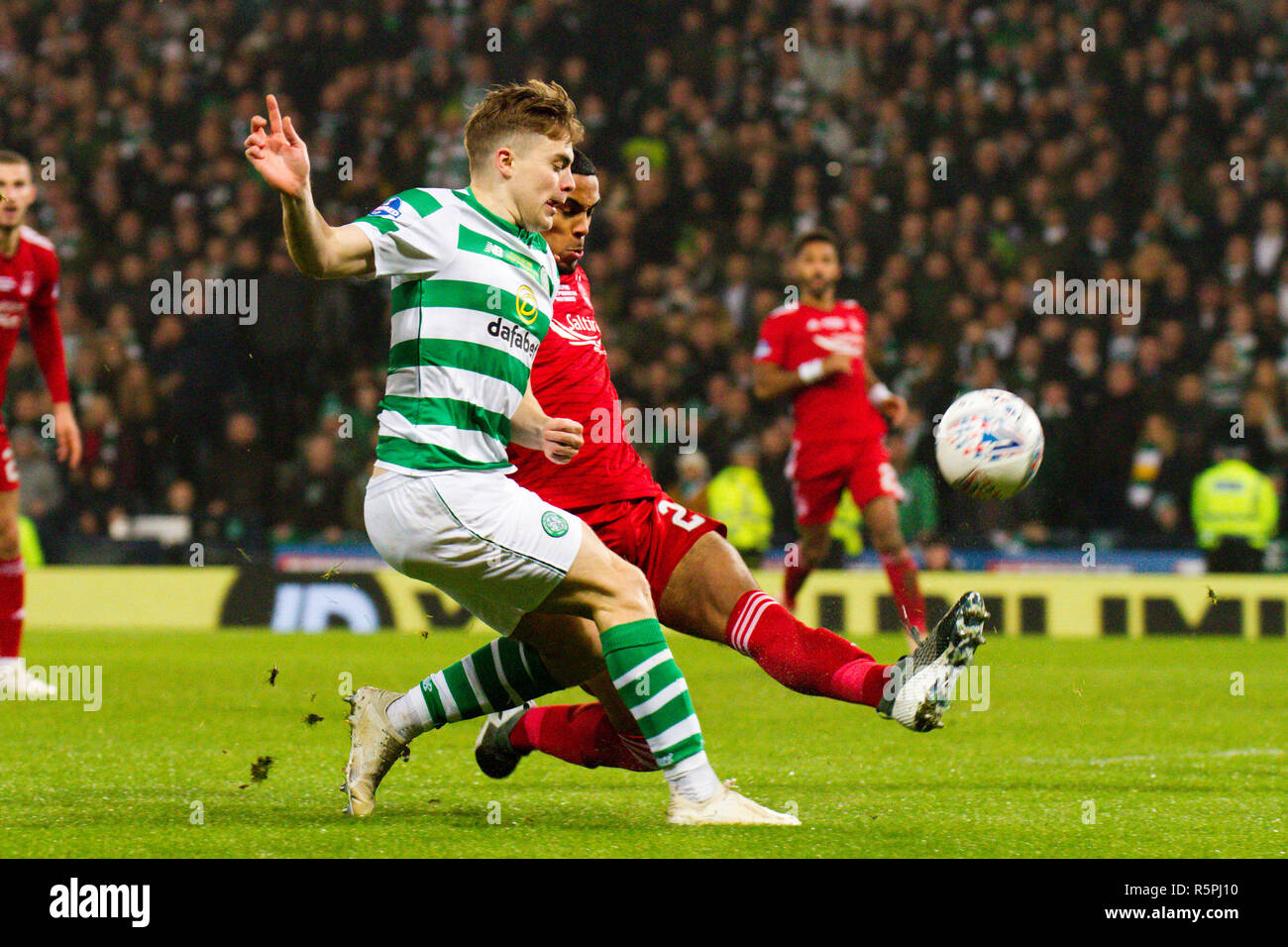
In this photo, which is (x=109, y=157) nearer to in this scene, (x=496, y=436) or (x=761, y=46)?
(x=761, y=46)

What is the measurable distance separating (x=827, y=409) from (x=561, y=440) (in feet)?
18.3

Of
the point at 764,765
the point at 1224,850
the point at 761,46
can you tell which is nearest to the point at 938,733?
the point at 764,765

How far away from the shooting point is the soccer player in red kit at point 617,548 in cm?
477

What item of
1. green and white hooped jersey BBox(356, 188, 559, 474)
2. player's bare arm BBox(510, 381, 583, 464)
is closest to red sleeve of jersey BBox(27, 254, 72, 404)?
player's bare arm BBox(510, 381, 583, 464)

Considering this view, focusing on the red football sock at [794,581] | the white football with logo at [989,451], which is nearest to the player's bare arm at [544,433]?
the white football with logo at [989,451]

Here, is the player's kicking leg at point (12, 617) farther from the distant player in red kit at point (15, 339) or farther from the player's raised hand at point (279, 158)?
the player's raised hand at point (279, 158)

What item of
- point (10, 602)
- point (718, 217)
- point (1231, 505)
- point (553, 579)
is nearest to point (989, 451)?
point (553, 579)

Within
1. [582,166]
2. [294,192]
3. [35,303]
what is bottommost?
[35,303]

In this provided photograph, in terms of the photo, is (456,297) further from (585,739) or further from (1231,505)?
(1231,505)

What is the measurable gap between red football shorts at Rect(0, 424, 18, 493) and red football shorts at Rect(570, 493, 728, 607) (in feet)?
11.3

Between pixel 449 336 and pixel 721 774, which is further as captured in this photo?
pixel 721 774

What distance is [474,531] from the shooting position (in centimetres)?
417

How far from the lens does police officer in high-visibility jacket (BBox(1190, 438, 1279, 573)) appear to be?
12633 millimetres

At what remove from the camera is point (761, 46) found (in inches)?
650
